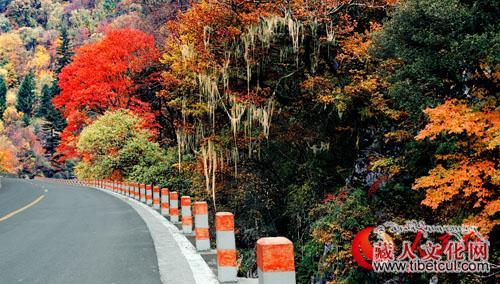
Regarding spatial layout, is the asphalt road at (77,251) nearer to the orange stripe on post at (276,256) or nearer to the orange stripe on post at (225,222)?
the orange stripe on post at (225,222)

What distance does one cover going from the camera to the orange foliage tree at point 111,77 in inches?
1460

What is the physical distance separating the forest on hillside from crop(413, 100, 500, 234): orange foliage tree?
5cm

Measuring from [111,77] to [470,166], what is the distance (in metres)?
34.9

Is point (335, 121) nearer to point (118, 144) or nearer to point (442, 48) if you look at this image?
point (442, 48)

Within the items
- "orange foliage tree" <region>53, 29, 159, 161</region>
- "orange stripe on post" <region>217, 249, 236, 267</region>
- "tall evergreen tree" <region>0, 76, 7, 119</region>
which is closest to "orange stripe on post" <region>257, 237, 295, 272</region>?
"orange stripe on post" <region>217, 249, 236, 267</region>

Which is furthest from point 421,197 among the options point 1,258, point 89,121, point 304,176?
point 89,121

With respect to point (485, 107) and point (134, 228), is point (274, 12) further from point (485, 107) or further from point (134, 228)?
point (134, 228)

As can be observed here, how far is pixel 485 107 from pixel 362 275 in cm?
537

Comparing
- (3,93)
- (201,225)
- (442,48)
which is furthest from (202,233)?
(3,93)

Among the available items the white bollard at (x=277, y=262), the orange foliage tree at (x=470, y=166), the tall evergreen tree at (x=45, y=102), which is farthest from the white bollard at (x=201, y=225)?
the tall evergreen tree at (x=45, y=102)

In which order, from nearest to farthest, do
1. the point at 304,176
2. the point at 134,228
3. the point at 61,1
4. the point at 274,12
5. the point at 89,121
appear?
the point at 134,228
the point at 274,12
the point at 304,176
the point at 89,121
the point at 61,1

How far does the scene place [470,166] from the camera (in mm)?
10484

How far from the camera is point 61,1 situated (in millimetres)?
199250

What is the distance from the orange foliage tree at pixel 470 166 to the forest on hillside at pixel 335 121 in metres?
0.05
